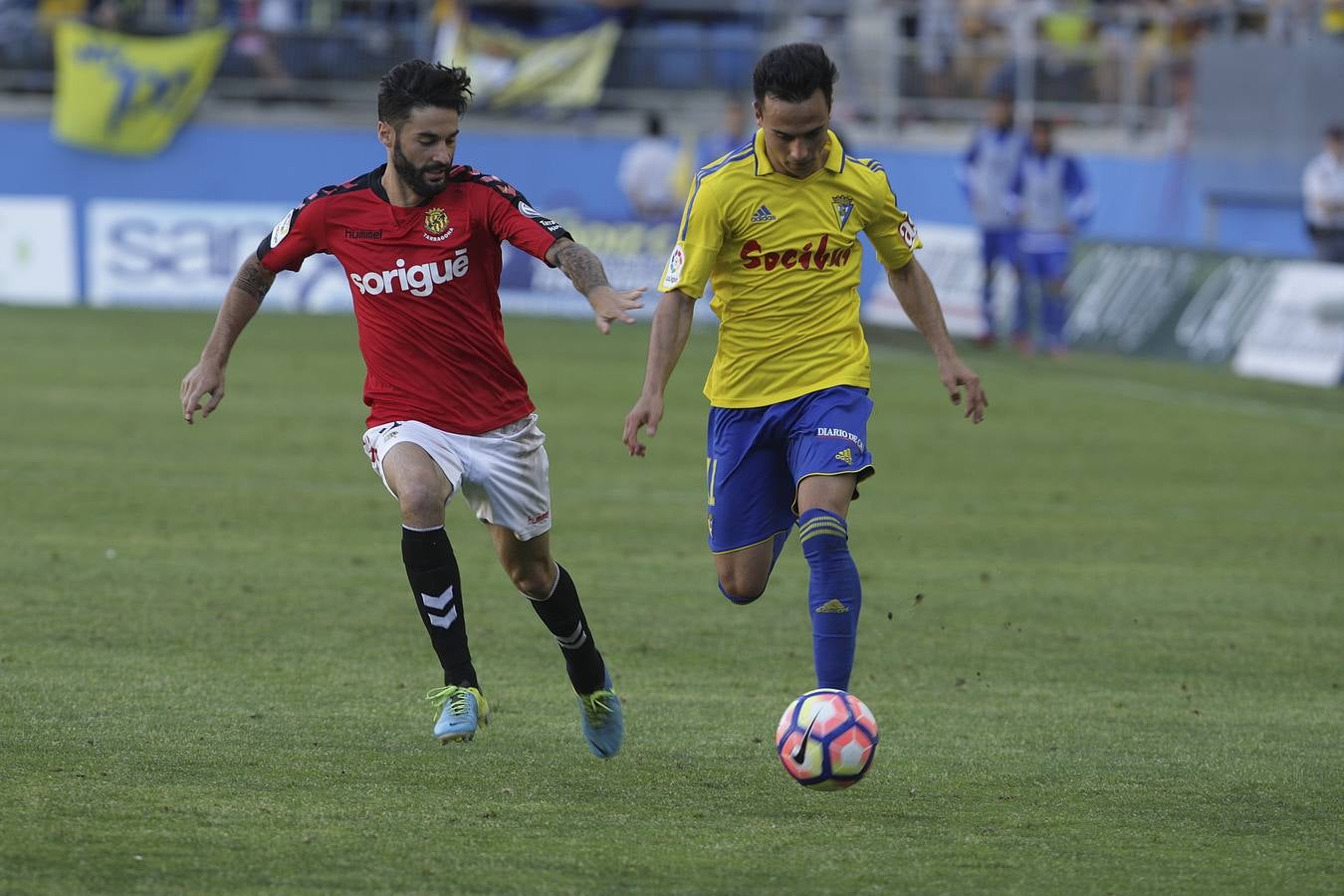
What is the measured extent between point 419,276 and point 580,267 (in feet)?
1.86

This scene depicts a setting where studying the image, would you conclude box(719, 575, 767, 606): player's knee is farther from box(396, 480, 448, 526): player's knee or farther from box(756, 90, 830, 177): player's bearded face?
box(756, 90, 830, 177): player's bearded face

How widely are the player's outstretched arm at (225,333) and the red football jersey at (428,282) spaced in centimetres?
11

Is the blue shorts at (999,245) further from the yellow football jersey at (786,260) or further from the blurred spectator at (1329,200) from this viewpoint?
the yellow football jersey at (786,260)

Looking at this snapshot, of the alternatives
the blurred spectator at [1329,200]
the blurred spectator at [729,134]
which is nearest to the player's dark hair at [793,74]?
the blurred spectator at [729,134]

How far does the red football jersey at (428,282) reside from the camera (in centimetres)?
604

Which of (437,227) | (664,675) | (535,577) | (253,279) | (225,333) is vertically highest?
(437,227)

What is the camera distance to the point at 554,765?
19.4 ft

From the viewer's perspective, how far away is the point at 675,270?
613 centimetres

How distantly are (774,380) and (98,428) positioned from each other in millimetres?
8840

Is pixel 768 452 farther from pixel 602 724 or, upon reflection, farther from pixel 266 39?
pixel 266 39

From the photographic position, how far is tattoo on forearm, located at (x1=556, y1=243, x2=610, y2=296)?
5754mm

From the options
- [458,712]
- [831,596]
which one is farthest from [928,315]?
→ [458,712]

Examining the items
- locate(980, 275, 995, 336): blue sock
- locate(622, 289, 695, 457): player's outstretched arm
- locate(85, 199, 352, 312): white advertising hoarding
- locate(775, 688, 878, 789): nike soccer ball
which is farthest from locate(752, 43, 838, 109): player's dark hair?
locate(85, 199, 352, 312): white advertising hoarding

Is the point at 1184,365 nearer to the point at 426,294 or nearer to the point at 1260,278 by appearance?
the point at 1260,278
